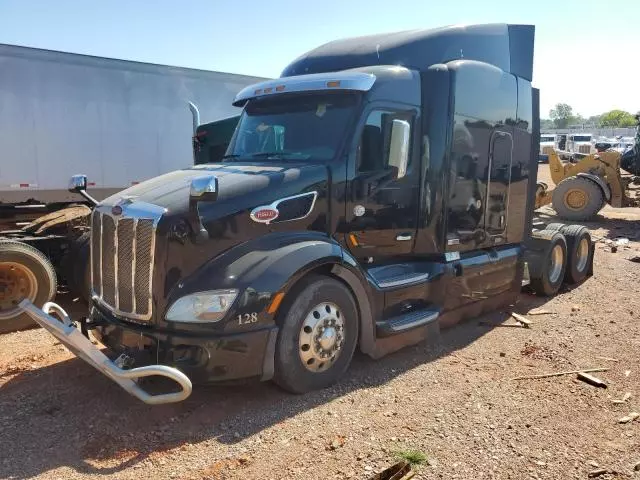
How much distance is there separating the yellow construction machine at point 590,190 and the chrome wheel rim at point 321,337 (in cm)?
1221

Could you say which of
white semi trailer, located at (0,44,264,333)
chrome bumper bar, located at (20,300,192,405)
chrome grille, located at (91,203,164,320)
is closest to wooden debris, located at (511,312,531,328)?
chrome bumper bar, located at (20,300,192,405)

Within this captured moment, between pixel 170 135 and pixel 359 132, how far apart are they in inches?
292

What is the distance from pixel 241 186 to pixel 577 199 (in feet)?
46.5

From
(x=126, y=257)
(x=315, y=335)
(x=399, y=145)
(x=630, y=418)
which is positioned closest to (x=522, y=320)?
(x=630, y=418)

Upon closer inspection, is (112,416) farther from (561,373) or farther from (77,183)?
(561,373)

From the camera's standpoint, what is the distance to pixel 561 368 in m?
5.37

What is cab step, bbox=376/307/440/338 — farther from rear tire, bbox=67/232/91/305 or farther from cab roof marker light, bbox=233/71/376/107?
rear tire, bbox=67/232/91/305

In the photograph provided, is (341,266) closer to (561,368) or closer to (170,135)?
(561,368)

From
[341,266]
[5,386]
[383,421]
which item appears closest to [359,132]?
[341,266]

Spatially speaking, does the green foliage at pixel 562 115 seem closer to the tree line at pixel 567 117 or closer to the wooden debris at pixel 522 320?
the tree line at pixel 567 117

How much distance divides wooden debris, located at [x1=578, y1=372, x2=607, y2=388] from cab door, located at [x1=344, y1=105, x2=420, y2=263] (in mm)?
1991

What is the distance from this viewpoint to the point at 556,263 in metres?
8.55

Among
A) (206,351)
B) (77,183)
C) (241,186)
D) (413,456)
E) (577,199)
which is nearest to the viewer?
(413,456)

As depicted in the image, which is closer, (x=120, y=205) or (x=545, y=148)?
(x=120, y=205)
